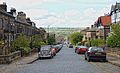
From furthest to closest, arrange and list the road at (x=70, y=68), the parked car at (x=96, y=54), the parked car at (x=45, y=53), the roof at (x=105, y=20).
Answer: the roof at (x=105, y=20) → the parked car at (x=45, y=53) → the parked car at (x=96, y=54) → the road at (x=70, y=68)

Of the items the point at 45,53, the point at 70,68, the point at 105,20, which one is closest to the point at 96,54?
the point at 70,68

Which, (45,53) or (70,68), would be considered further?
(45,53)

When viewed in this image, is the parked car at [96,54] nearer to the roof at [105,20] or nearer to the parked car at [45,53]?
the parked car at [45,53]

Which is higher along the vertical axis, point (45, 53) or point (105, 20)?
point (105, 20)

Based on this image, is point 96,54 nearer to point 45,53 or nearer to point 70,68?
point 70,68

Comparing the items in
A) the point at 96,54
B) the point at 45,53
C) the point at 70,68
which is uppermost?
the point at 96,54

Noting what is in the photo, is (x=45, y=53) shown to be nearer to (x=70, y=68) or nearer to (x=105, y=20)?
(x=70, y=68)

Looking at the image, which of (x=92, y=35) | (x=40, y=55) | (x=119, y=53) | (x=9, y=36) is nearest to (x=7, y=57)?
(x=40, y=55)

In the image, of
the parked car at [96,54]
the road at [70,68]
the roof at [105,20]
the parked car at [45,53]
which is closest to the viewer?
the road at [70,68]

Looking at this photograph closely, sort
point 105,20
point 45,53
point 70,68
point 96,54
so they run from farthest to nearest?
1. point 105,20
2. point 45,53
3. point 96,54
4. point 70,68

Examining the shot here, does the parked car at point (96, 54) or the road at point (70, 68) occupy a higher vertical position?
the parked car at point (96, 54)

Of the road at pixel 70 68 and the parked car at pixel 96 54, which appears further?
the parked car at pixel 96 54

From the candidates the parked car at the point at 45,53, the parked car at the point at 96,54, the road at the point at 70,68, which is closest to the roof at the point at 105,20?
the parked car at the point at 45,53

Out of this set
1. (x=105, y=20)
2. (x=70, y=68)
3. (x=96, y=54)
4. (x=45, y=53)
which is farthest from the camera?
(x=105, y=20)
